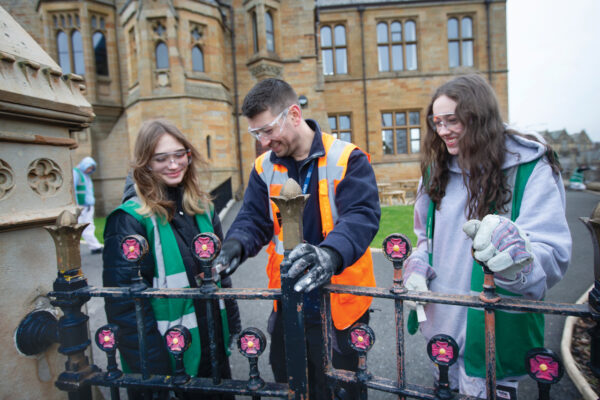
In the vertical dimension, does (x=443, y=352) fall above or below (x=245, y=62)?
below

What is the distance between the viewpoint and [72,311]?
4.68ft

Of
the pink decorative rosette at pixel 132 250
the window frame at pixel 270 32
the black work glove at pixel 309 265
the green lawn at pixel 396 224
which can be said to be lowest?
the green lawn at pixel 396 224

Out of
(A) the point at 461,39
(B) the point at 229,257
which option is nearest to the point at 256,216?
(B) the point at 229,257

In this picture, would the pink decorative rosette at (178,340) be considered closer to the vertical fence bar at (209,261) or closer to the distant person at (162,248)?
the vertical fence bar at (209,261)

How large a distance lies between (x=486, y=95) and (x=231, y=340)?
2.11 m

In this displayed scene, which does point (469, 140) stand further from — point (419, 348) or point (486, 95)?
point (419, 348)

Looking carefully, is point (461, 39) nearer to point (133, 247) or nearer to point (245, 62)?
point (245, 62)

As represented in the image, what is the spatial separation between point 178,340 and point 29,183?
105 cm

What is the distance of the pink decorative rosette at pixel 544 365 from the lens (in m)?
1.03

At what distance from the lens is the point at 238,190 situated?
13.8 metres

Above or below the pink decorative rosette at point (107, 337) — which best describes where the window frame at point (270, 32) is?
above

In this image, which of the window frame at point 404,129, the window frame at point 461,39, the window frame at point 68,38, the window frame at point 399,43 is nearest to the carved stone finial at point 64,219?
the window frame at point 68,38

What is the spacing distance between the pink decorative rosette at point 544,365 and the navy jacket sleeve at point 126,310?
1.69m

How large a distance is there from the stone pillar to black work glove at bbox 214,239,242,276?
0.87m
